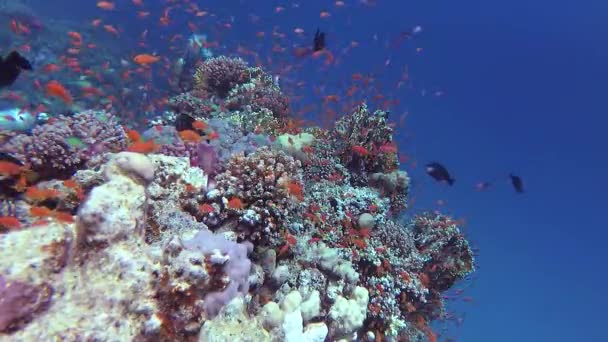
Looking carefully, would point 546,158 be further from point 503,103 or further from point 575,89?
point 575,89

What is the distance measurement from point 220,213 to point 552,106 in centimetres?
7812

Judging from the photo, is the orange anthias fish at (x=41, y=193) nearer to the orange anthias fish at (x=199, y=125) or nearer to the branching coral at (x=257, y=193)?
the branching coral at (x=257, y=193)

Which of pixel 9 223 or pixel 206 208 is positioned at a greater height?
pixel 206 208

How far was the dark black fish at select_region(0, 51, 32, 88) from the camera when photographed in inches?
229

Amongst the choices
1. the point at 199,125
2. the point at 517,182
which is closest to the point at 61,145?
the point at 199,125

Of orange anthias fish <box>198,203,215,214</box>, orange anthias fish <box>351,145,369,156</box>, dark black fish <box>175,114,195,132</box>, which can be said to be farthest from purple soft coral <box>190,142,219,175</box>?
orange anthias fish <box>351,145,369,156</box>

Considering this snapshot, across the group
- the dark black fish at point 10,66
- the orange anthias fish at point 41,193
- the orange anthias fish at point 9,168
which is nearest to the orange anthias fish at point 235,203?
the orange anthias fish at point 41,193

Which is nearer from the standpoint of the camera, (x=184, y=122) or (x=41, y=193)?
(x=41, y=193)

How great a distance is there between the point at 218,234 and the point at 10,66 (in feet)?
14.1

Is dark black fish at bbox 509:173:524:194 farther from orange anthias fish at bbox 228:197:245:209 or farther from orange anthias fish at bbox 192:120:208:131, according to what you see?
orange anthias fish at bbox 228:197:245:209

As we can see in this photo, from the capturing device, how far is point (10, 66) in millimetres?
5867

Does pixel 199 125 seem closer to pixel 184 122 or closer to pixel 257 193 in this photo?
pixel 184 122

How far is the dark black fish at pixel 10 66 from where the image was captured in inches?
229

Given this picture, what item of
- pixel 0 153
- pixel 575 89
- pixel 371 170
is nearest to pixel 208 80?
pixel 371 170
